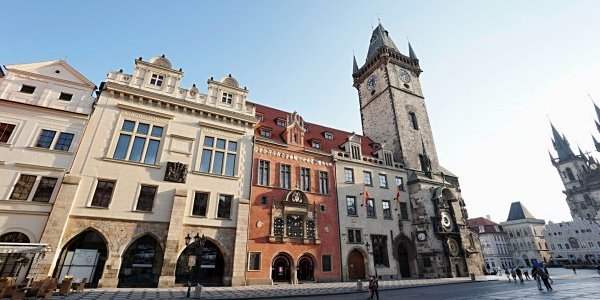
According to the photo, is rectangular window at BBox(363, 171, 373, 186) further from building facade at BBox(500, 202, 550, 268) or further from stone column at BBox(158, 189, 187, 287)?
building facade at BBox(500, 202, 550, 268)

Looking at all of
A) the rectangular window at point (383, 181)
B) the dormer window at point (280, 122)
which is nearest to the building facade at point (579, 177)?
the rectangular window at point (383, 181)

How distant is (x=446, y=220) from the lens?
28.2m

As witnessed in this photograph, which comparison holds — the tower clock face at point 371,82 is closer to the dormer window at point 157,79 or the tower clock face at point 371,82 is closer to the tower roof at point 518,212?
the dormer window at point 157,79

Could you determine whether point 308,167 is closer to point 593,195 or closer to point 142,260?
→ point 142,260

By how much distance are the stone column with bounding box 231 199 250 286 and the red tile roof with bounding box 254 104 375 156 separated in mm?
7507

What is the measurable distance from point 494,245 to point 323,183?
8003cm

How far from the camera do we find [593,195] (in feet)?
253

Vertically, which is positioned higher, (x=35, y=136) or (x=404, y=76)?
(x=404, y=76)

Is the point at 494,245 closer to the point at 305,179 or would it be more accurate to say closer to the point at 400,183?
the point at 400,183

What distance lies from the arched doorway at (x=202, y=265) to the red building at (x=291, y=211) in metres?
2.27

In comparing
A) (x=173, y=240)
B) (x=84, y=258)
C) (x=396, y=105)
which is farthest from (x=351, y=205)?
(x=84, y=258)

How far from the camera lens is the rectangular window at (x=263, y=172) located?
75.2 feet

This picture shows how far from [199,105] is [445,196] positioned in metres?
28.2

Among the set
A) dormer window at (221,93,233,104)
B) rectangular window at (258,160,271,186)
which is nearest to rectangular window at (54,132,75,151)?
→ dormer window at (221,93,233,104)
